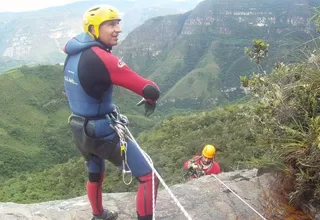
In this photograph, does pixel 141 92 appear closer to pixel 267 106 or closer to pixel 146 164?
pixel 146 164

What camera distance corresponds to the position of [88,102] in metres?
3.48

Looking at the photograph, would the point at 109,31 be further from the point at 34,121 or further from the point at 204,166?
the point at 34,121

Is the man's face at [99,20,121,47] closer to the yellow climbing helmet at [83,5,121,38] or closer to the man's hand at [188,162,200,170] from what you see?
the yellow climbing helmet at [83,5,121,38]

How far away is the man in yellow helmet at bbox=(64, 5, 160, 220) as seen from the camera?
3188 mm

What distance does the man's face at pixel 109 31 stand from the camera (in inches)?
132

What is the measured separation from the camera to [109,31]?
3.36 m

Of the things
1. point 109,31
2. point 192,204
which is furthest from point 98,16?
point 192,204

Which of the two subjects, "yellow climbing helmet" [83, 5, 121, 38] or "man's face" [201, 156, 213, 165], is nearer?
"yellow climbing helmet" [83, 5, 121, 38]

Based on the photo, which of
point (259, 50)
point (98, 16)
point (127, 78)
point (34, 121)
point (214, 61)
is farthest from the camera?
point (214, 61)

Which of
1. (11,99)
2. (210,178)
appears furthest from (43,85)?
(210,178)

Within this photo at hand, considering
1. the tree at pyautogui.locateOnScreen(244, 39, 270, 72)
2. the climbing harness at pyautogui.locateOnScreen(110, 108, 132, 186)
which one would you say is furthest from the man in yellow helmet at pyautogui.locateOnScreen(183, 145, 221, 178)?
the climbing harness at pyautogui.locateOnScreen(110, 108, 132, 186)

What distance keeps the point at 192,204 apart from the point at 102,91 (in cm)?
225

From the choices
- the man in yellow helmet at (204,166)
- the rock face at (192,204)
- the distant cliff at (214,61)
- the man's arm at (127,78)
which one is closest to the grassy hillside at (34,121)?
the distant cliff at (214,61)

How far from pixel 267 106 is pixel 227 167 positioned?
8.69 meters
